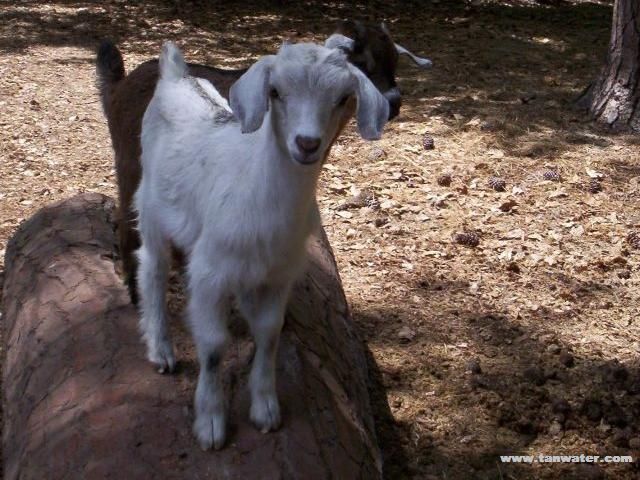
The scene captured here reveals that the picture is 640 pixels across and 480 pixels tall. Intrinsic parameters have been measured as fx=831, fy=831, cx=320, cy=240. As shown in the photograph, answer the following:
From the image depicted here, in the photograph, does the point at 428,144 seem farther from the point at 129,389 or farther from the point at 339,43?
the point at 129,389

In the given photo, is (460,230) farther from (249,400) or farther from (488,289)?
(249,400)

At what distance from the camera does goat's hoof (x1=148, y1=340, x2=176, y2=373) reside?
2913 mm

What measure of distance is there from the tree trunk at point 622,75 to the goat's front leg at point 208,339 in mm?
4820

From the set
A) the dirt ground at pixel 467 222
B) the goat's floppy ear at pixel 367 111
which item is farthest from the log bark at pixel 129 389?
the goat's floppy ear at pixel 367 111

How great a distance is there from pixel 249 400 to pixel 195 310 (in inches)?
14.6

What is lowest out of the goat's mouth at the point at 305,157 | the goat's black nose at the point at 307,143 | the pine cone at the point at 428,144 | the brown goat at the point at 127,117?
the pine cone at the point at 428,144

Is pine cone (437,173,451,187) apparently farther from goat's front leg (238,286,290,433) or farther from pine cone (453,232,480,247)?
goat's front leg (238,286,290,433)

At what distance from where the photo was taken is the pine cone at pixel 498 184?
5.71 metres

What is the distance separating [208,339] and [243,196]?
49 cm

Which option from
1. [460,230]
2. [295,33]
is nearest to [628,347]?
[460,230]

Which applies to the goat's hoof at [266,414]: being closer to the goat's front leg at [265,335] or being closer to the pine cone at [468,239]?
the goat's front leg at [265,335]

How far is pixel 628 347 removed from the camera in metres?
4.15

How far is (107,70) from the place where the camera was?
13.0 feet

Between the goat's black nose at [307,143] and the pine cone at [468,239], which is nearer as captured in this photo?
the goat's black nose at [307,143]
